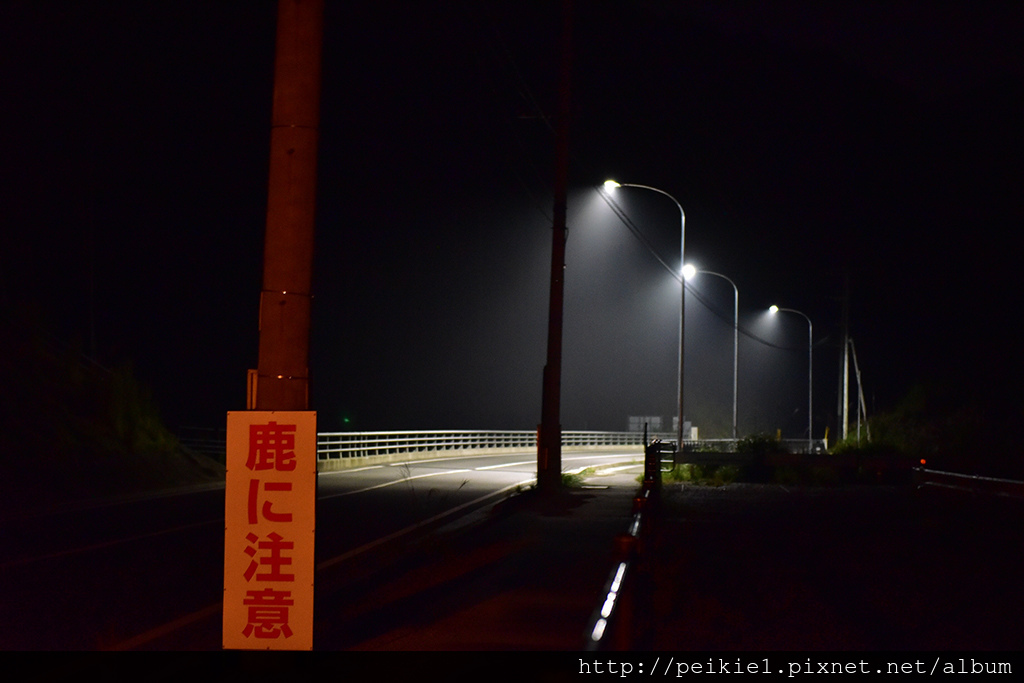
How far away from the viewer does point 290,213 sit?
631 centimetres

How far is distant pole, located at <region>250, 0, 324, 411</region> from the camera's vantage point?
6160 millimetres

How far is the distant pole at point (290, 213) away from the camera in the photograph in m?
6.16

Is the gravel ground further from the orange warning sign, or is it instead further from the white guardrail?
the white guardrail

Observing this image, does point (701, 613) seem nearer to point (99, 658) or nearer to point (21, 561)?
point (99, 658)

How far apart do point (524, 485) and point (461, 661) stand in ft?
54.9

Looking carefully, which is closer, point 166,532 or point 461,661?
point 461,661

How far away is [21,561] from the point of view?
11.2 metres

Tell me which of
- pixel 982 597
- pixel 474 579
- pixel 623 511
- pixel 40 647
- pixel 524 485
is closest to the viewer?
pixel 40 647

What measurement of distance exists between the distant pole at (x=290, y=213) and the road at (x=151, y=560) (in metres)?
2.61

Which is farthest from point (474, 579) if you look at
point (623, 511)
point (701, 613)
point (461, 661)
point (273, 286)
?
point (623, 511)

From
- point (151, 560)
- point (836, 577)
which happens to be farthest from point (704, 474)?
point (151, 560)

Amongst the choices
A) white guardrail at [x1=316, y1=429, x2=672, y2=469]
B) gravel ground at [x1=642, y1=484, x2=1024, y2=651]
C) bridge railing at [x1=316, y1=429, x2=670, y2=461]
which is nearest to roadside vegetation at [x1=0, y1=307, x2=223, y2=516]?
white guardrail at [x1=316, y1=429, x2=672, y2=469]

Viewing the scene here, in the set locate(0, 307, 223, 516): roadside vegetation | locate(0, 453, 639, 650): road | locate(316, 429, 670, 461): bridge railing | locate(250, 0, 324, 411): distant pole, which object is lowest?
locate(316, 429, 670, 461): bridge railing

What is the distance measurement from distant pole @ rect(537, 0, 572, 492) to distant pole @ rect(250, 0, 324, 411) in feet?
46.2
